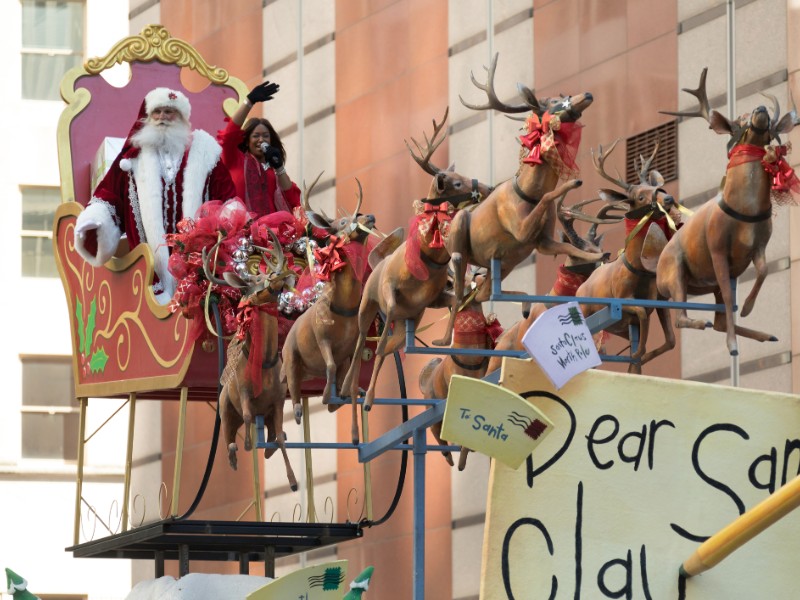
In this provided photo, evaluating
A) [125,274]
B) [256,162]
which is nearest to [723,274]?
[256,162]

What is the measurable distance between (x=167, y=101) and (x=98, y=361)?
1601 mm

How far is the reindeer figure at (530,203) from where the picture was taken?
6.30 meters

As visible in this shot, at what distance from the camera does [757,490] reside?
5527 mm

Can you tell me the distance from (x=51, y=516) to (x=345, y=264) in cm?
1674

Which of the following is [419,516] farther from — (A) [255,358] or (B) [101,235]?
(B) [101,235]

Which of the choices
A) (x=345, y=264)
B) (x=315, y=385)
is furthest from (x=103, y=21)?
(x=345, y=264)

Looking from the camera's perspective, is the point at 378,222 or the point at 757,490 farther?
the point at 378,222

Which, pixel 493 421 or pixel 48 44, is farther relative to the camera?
pixel 48 44

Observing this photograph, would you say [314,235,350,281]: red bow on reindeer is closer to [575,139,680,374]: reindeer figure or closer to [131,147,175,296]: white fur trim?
[575,139,680,374]: reindeer figure

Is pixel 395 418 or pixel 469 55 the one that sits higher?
pixel 469 55

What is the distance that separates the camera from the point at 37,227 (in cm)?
2422

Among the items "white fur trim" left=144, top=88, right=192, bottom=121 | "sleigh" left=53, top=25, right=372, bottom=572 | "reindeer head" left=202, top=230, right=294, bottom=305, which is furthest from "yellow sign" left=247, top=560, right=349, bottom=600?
"white fur trim" left=144, top=88, right=192, bottom=121

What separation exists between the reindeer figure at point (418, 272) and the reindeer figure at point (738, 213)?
79 centimetres

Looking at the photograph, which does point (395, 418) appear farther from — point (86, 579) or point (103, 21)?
point (103, 21)
